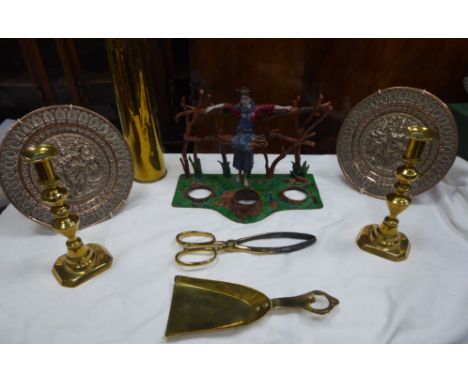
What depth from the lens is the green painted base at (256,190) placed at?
99 centimetres

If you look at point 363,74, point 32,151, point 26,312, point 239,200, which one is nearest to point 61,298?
point 26,312

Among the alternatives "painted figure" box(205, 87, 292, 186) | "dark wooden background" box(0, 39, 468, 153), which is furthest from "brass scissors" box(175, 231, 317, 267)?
"dark wooden background" box(0, 39, 468, 153)

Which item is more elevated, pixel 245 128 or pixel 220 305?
pixel 245 128

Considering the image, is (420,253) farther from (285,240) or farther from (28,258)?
(28,258)

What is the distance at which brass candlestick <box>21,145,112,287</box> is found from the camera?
64 cm

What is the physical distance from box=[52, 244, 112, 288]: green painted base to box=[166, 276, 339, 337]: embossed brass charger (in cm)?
21

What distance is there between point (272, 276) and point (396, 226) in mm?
356

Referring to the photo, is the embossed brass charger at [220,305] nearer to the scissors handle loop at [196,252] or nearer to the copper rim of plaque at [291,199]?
the scissors handle loop at [196,252]

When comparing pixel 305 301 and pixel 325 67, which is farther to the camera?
pixel 325 67

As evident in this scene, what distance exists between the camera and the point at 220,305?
70 cm

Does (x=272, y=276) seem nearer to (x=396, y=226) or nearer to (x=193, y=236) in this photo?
(x=193, y=236)

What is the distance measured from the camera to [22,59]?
1310 mm

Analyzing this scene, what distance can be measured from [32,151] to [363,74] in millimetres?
1203

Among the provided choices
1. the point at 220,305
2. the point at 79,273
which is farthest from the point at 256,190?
the point at 79,273
